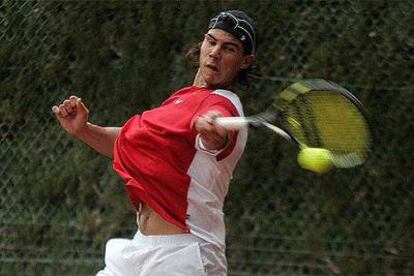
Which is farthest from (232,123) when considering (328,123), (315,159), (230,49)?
(230,49)

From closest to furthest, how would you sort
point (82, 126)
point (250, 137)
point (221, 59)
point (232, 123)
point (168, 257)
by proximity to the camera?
point (232, 123), point (168, 257), point (221, 59), point (82, 126), point (250, 137)

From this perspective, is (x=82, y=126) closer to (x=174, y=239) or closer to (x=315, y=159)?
(x=174, y=239)

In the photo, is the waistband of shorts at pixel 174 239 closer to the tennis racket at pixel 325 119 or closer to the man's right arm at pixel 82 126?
the tennis racket at pixel 325 119

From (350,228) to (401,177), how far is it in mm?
448

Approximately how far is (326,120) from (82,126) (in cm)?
111

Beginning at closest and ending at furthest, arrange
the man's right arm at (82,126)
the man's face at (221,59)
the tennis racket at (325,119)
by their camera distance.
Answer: the tennis racket at (325,119) < the man's face at (221,59) < the man's right arm at (82,126)

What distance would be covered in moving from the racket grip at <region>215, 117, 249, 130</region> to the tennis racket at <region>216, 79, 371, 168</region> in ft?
0.82

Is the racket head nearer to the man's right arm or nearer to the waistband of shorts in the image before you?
the waistband of shorts

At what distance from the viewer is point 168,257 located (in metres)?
4.11

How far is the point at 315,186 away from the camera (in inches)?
263

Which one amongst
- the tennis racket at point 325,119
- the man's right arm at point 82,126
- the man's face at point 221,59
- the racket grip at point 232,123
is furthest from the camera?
the man's right arm at point 82,126

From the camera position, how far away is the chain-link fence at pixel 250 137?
A: 661cm

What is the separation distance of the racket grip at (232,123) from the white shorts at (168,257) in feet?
1.87

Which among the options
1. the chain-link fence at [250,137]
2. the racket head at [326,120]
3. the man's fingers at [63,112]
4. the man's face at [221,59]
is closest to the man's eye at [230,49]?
the man's face at [221,59]
